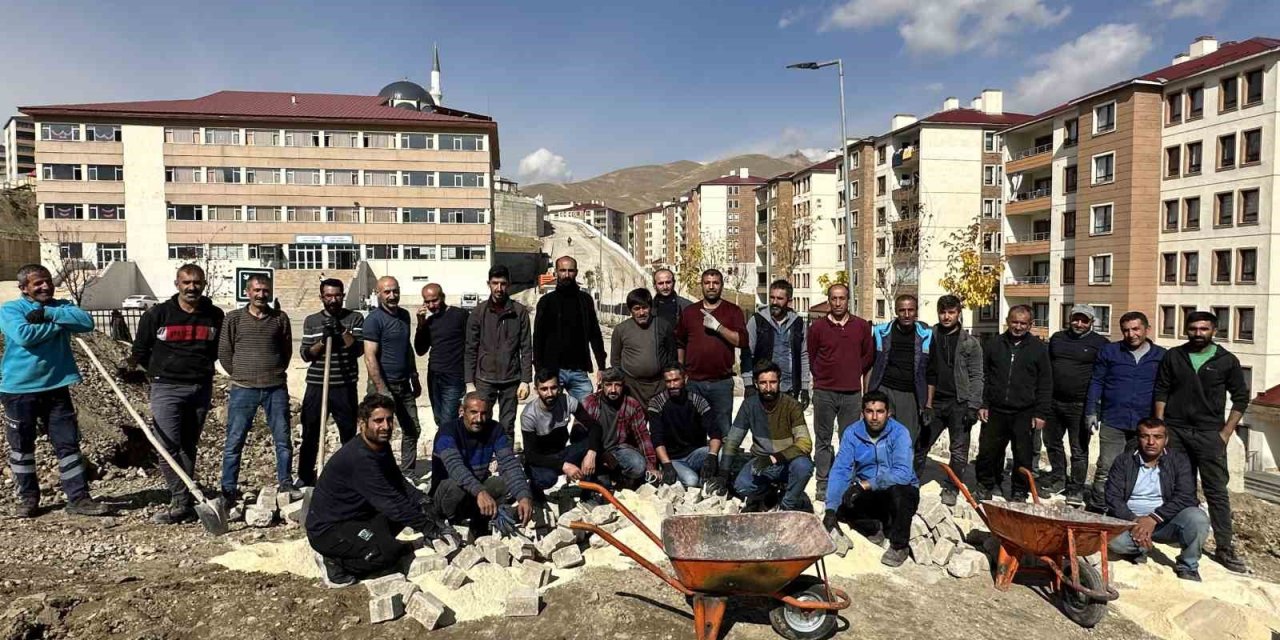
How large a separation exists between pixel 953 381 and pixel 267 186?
47.9 meters

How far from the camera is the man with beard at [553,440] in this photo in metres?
6.04

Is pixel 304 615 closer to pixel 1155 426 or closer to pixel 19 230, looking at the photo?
pixel 1155 426

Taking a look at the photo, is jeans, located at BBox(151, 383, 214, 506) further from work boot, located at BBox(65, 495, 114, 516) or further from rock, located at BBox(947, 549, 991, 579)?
rock, located at BBox(947, 549, 991, 579)

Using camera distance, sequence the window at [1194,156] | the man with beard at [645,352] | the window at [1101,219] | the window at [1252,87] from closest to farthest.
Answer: the man with beard at [645,352], the window at [1252,87], the window at [1194,156], the window at [1101,219]

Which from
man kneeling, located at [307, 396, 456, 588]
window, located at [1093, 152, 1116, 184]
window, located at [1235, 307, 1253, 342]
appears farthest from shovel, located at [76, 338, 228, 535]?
window, located at [1093, 152, 1116, 184]

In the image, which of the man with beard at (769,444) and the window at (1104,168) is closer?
the man with beard at (769,444)

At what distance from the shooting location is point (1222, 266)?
1004 inches

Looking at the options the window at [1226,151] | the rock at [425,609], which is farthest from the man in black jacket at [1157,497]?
the window at [1226,151]

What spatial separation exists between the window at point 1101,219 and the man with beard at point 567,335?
97.2ft

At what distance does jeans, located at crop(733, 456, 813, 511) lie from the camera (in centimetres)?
569

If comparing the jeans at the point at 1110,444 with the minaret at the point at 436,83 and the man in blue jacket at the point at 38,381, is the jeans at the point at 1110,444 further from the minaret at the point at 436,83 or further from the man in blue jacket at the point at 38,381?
the minaret at the point at 436,83

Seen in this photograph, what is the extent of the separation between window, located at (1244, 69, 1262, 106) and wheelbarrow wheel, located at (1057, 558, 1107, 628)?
93.8 ft

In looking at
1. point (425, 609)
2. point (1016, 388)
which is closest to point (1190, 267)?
point (1016, 388)

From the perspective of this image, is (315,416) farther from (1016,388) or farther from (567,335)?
(1016,388)
